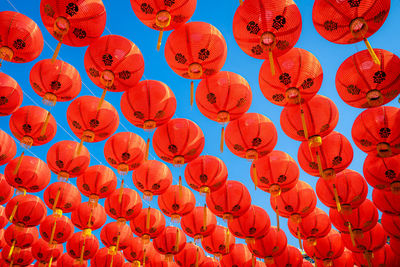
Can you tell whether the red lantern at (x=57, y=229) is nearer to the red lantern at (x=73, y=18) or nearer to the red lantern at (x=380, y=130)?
the red lantern at (x=73, y=18)

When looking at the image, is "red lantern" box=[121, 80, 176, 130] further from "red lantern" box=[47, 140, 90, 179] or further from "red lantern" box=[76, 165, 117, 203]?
"red lantern" box=[76, 165, 117, 203]

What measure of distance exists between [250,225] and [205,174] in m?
2.38

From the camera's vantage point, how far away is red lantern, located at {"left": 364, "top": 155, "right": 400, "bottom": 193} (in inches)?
268

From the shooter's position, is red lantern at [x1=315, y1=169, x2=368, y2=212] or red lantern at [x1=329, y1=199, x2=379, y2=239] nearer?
red lantern at [x1=315, y1=169, x2=368, y2=212]

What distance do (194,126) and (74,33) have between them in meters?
3.01

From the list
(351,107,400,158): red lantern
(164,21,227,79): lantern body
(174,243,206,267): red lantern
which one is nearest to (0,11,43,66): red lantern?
(164,21,227,79): lantern body

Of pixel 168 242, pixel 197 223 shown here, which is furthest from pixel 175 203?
pixel 168 242

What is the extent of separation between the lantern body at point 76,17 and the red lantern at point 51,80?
3.12ft

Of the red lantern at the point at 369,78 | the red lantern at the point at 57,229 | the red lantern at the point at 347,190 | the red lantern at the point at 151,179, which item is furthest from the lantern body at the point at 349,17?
the red lantern at the point at 57,229

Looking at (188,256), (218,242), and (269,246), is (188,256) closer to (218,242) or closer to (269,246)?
(218,242)

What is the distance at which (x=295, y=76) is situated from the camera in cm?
519

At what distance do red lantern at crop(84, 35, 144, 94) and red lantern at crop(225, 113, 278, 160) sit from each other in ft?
7.76

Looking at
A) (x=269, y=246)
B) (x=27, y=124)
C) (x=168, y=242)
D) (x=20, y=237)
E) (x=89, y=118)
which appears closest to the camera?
(x=89, y=118)

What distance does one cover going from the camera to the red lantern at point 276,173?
22.9 ft
